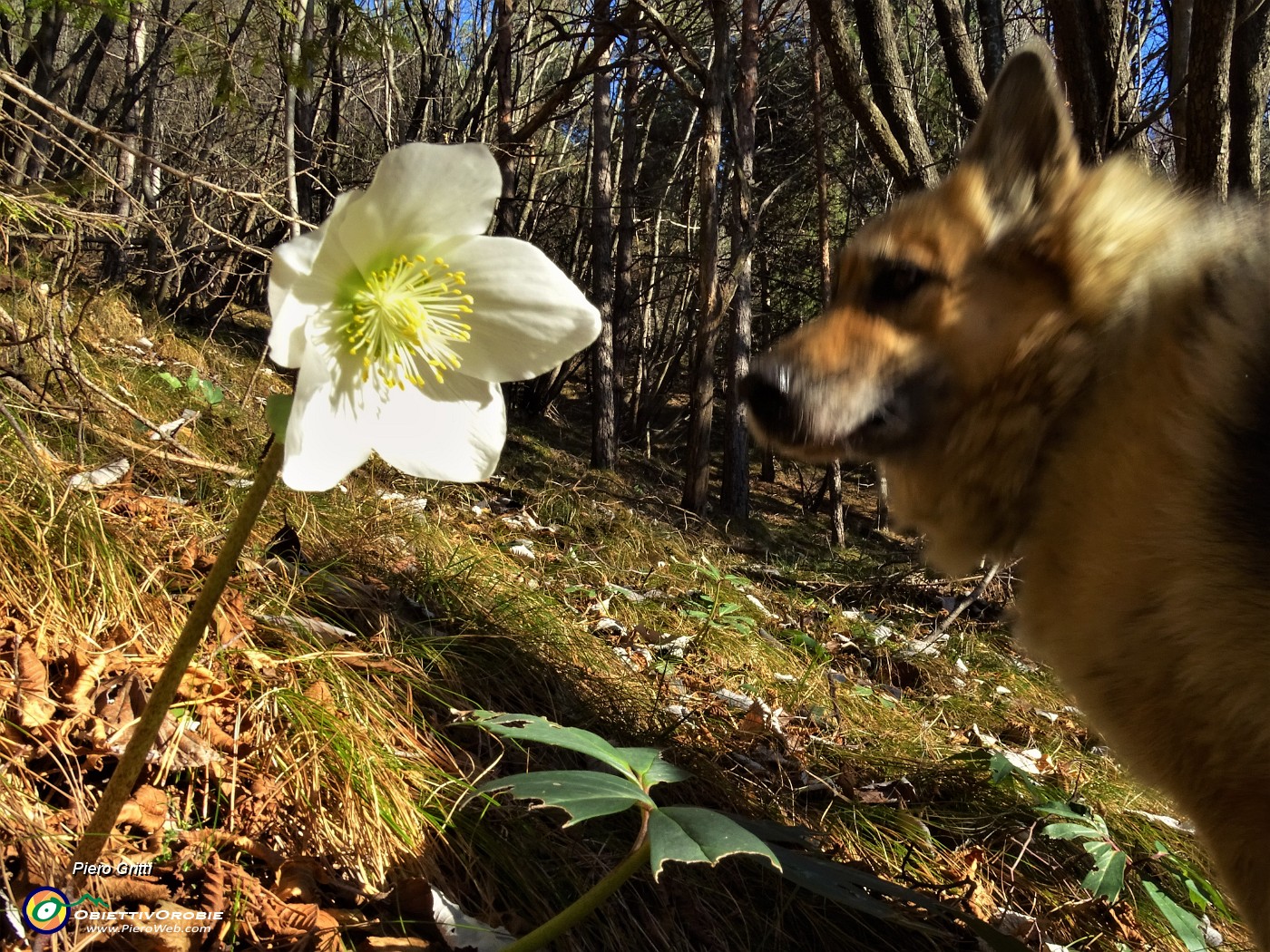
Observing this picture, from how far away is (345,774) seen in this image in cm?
174

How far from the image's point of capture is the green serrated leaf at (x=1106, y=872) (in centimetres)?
191

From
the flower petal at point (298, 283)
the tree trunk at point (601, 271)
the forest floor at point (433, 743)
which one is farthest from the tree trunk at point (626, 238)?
the flower petal at point (298, 283)

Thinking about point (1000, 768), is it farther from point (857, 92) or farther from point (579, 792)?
point (857, 92)

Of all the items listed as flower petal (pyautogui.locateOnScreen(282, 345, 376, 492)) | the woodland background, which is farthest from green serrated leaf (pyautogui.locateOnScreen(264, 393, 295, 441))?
the woodland background

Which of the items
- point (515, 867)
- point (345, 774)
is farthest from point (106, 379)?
point (515, 867)

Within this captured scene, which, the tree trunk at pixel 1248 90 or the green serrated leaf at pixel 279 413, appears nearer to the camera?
the green serrated leaf at pixel 279 413

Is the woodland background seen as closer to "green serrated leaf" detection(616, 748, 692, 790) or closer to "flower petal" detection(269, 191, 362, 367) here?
"flower petal" detection(269, 191, 362, 367)

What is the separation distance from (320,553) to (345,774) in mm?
1370

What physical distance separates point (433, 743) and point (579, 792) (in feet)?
3.53

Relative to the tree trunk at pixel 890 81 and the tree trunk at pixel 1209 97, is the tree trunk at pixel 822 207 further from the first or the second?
the tree trunk at pixel 1209 97

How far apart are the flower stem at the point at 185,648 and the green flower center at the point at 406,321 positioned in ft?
0.54

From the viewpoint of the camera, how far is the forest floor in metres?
1.49

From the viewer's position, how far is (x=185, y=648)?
2.66 ft

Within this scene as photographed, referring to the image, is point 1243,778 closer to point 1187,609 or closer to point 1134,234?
point 1187,609
